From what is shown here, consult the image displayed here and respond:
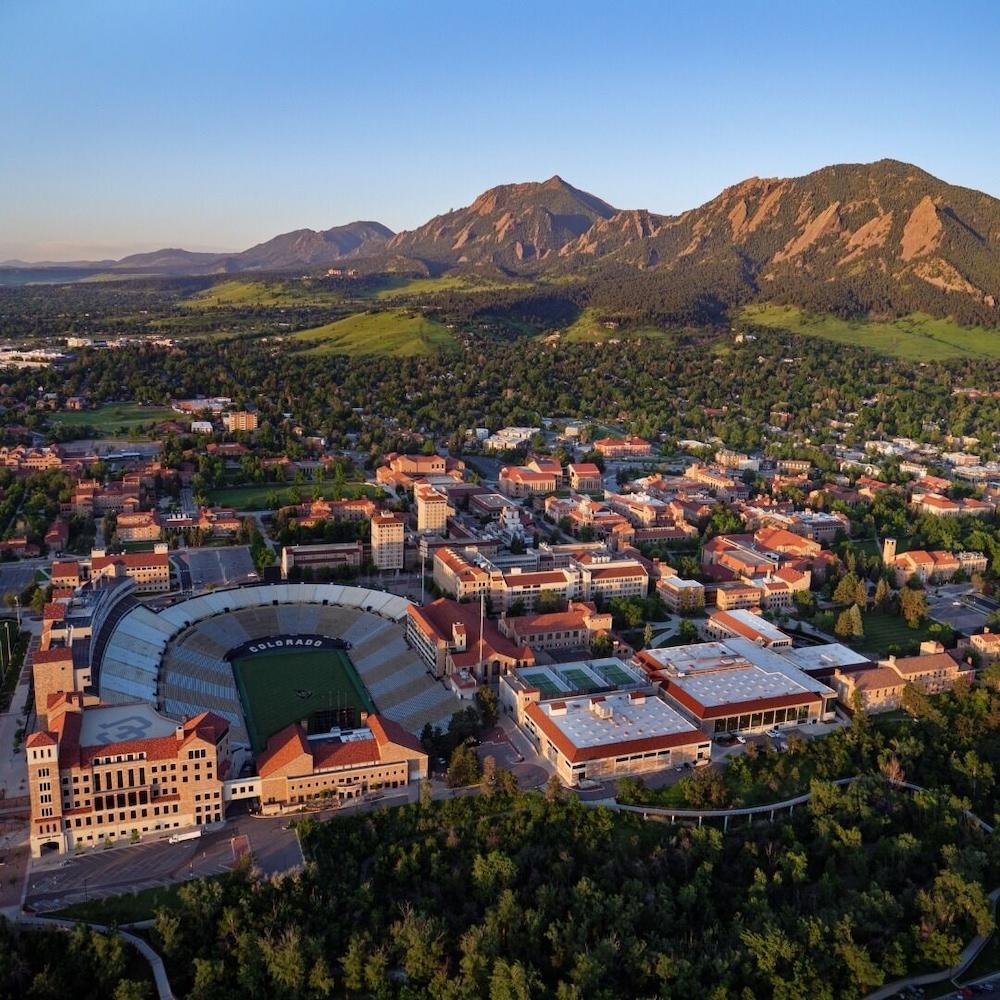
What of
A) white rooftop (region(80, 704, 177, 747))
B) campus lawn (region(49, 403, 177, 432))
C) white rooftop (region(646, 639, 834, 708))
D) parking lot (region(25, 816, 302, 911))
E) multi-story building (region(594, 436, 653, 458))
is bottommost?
multi-story building (region(594, 436, 653, 458))

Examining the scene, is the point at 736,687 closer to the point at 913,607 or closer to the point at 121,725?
the point at 913,607

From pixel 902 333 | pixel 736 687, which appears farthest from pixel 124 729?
pixel 902 333

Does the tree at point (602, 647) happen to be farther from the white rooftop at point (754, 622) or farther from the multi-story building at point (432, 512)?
the multi-story building at point (432, 512)

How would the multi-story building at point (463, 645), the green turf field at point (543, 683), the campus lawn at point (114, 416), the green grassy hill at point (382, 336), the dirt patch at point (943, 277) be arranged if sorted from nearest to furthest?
the green turf field at point (543, 683) < the multi-story building at point (463, 645) < the campus lawn at point (114, 416) < the green grassy hill at point (382, 336) < the dirt patch at point (943, 277)

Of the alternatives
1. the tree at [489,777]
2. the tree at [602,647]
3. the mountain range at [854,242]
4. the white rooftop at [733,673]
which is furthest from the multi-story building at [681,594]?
the mountain range at [854,242]

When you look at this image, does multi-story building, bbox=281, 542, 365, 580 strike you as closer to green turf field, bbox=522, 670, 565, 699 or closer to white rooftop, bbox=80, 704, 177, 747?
green turf field, bbox=522, 670, 565, 699

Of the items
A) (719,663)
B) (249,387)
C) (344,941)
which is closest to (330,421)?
(249,387)

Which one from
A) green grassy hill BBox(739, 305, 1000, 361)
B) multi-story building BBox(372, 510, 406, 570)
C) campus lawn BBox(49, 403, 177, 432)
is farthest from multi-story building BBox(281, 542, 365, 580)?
green grassy hill BBox(739, 305, 1000, 361)
